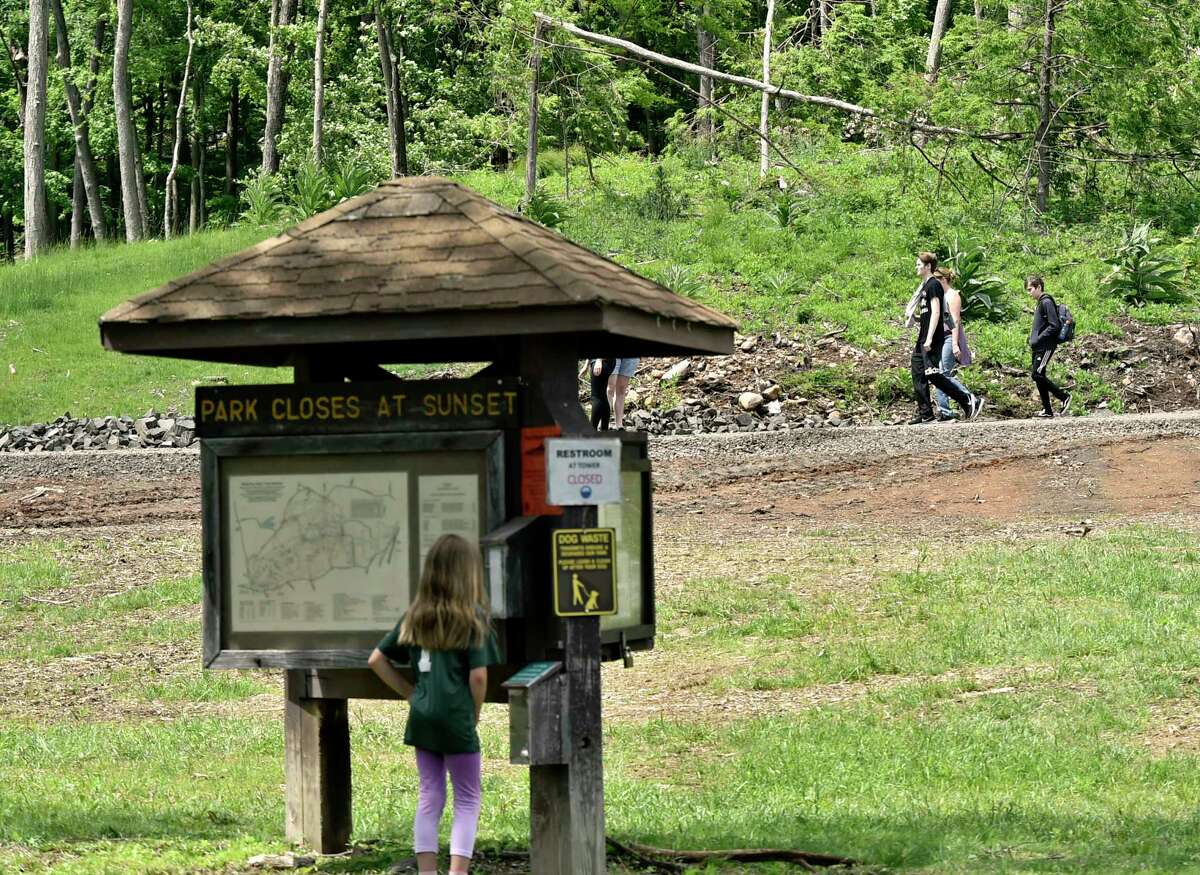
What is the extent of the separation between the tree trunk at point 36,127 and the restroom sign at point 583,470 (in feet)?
114

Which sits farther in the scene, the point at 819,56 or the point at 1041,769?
the point at 819,56

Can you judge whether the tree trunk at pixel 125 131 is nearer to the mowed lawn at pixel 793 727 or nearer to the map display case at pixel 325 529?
the mowed lawn at pixel 793 727

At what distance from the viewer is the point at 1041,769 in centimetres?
853

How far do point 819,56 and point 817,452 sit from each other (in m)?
15.6

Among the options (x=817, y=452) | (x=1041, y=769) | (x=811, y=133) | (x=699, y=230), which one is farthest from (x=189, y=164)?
(x=1041, y=769)

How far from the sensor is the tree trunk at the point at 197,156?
57.2 m

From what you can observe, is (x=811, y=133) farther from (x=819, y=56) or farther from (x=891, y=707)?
(x=891, y=707)

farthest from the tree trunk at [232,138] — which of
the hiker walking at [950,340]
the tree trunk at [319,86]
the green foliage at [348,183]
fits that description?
the hiker walking at [950,340]

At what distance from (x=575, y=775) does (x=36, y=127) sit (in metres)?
36.7

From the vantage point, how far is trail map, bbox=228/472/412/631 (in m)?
6.50

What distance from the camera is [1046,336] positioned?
2025 cm

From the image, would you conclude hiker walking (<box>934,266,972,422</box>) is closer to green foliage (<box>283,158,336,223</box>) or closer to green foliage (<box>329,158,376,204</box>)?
green foliage (<box>329,158,376,204</box>)

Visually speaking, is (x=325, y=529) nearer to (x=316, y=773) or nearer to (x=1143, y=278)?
(x=316, y=773)

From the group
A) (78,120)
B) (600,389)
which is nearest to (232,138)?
(78,120)
